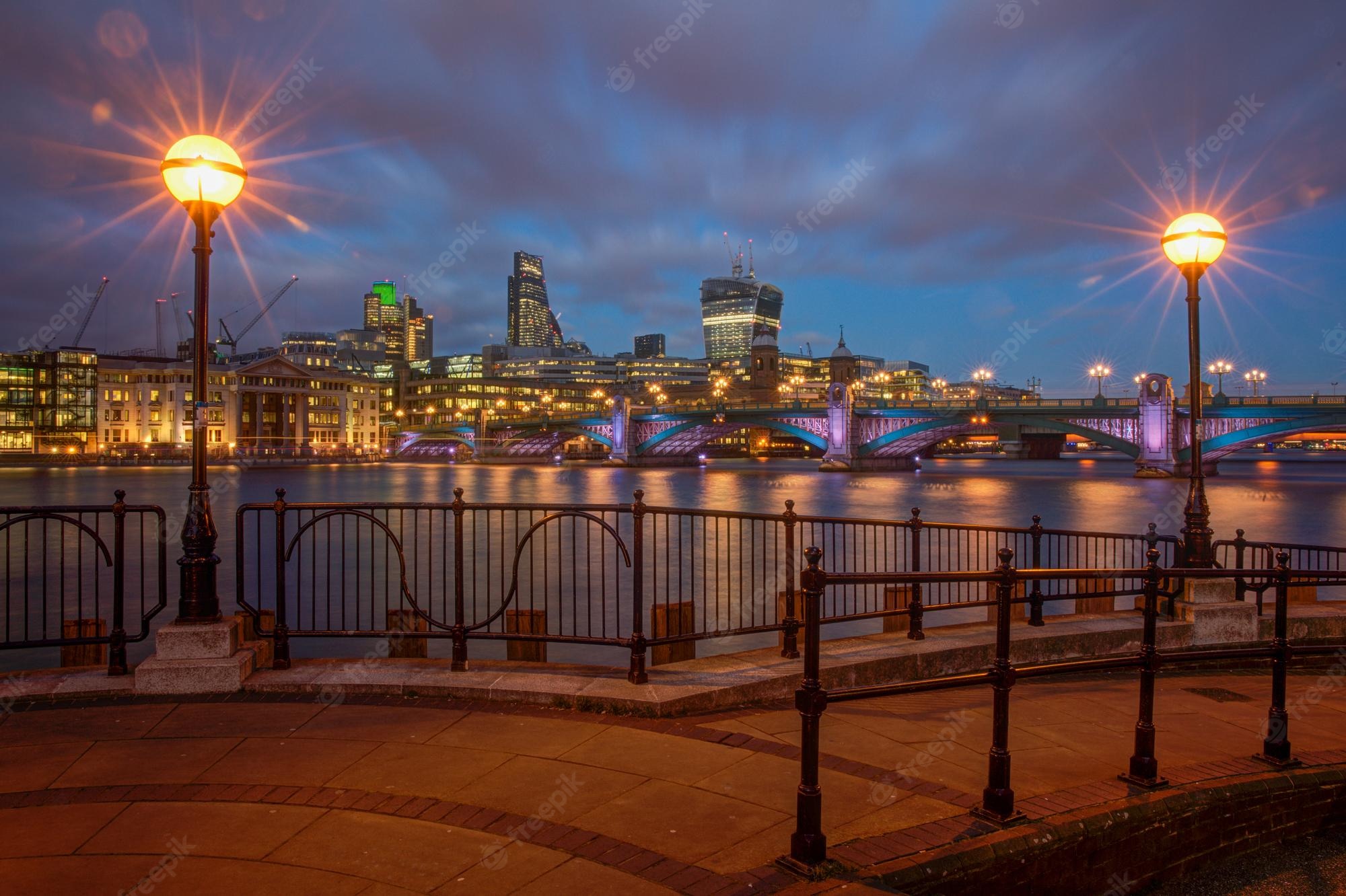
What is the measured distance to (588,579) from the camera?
6.74 meters

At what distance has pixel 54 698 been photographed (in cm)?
649

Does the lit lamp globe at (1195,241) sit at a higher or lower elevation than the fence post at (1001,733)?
higher

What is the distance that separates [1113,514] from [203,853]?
151ft

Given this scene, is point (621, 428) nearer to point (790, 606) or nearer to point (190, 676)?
point (790, 606)

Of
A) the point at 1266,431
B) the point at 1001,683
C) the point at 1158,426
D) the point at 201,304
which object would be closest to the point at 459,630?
the point at 201,304

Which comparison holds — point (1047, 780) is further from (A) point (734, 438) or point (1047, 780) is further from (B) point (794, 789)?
(A) point (734, 438)

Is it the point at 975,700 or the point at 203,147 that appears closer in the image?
the point at 975,700

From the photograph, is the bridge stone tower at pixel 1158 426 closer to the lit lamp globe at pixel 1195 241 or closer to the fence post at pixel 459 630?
the lit lamp globe at pixel 1195 241

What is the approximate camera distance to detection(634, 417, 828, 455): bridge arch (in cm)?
9281

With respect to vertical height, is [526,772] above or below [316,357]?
below

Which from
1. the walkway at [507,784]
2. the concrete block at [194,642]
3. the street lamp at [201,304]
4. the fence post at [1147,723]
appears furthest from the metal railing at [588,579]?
the walkway at [507,784]

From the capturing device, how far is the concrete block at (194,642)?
21.8 feet

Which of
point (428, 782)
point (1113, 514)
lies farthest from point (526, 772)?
point (1113, 514)

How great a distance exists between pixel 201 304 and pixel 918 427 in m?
81.4
